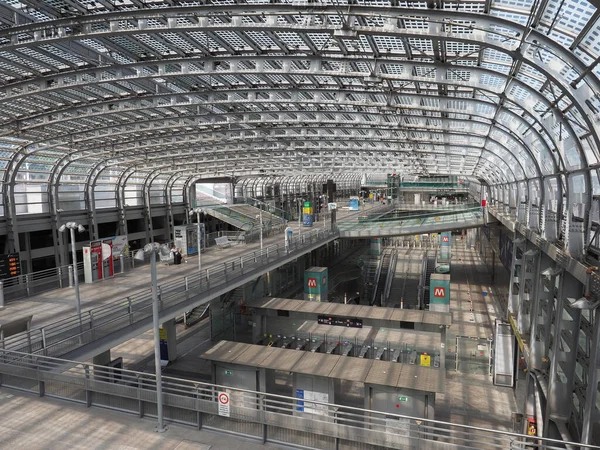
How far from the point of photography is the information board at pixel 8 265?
24.2m

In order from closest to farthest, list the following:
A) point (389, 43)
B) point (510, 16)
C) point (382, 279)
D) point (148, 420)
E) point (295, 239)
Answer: point (148, 420)
point (510, 16)
point (389, 43)
point (295, 239)
point (382, 279)

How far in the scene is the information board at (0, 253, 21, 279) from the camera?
2419 centimetres

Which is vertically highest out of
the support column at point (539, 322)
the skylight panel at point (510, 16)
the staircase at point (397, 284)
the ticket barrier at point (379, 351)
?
the skylight panel at point (510, 16)

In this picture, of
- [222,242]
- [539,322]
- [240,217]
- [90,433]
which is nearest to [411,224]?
[240,217]

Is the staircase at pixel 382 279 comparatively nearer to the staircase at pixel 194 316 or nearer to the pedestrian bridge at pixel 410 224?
→ the pedestrian bridge at pixel 410 224

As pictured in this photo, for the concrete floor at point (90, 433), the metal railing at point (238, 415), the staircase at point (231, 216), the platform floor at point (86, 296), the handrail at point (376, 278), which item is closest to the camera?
the metal railing at point (238, 415)

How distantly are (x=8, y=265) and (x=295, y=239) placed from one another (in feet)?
56.3

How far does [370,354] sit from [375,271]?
2305 cm

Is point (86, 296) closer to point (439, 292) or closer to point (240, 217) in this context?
point (439, 292)

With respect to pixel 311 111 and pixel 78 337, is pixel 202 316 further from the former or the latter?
pixel 78 337

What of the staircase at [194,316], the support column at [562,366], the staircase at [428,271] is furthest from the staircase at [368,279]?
the support column at [562,366]

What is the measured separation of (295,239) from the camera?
29906mm

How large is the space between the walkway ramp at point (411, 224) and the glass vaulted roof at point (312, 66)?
11.0m

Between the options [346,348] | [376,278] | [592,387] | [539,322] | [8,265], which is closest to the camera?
[592,387]
